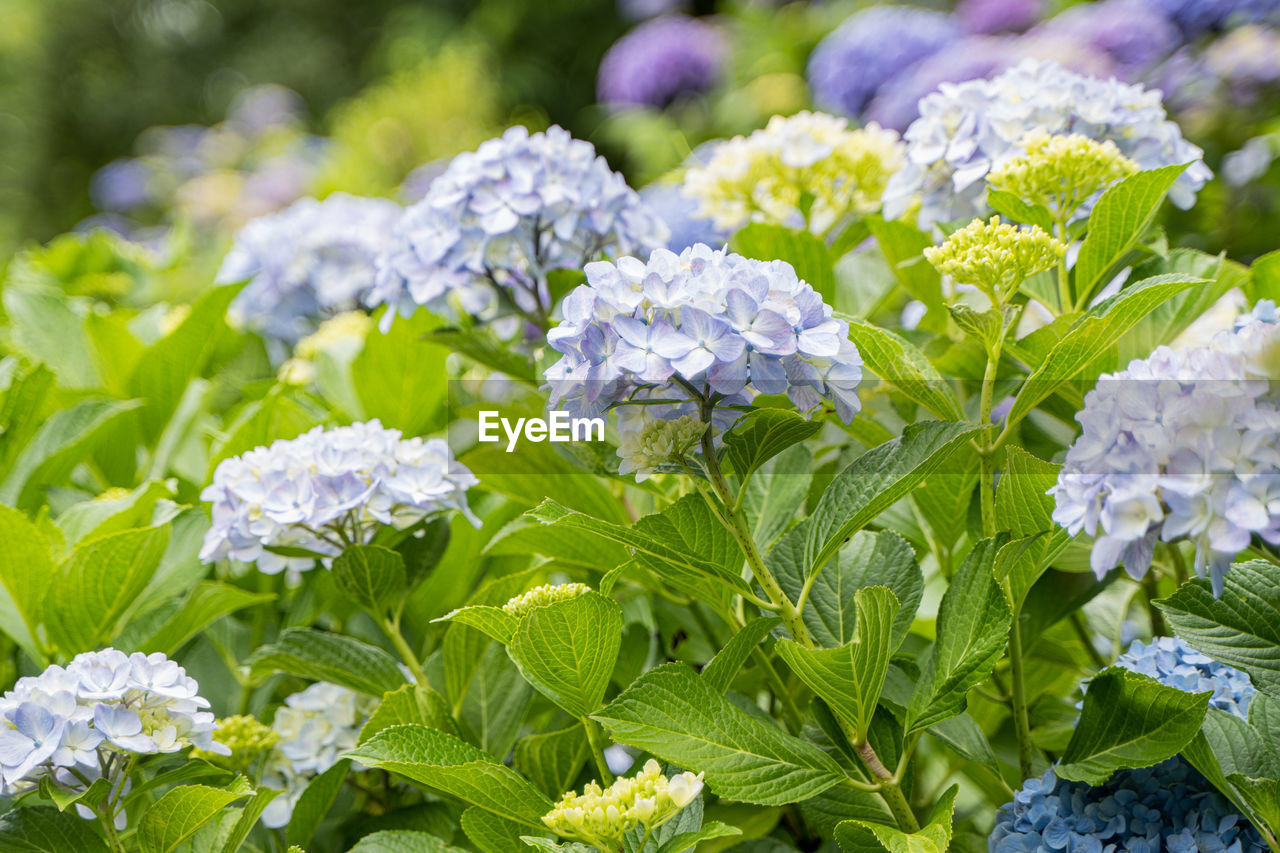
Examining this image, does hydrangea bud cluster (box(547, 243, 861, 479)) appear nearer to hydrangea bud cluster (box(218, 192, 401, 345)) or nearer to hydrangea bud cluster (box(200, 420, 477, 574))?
hydrangea bud cluster (box(200, 420, 477, 574))

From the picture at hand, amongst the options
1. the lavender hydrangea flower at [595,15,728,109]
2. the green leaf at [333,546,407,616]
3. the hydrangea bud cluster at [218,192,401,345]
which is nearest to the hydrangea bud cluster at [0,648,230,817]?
the green leaf at [333,546,407,616]

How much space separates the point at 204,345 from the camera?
46.6 inches

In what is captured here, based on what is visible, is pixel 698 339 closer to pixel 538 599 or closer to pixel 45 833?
pixel 538 599

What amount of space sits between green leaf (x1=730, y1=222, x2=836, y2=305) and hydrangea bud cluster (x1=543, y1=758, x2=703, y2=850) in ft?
1.68

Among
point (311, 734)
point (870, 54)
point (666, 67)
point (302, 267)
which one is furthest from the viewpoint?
point (666, 67)

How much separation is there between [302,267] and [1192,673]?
1.22 m

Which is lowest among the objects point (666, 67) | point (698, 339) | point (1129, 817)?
point (666, 67)

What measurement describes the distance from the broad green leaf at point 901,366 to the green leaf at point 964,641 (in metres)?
0.10

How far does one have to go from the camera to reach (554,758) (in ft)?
2.42

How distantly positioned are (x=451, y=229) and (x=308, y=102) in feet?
32.0

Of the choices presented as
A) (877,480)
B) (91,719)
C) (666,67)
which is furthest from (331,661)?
(666,67)

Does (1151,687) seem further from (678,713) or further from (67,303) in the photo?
(67,303)

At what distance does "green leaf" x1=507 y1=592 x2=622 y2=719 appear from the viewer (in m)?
0.61

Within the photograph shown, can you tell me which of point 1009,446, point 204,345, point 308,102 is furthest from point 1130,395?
point 308,102
